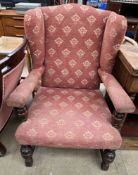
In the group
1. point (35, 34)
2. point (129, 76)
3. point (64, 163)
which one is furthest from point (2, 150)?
point (129, 76)

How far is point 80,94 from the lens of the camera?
126 cm

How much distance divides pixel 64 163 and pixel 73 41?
3.07ft

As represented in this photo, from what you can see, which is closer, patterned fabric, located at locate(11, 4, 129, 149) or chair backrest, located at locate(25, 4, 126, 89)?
patterned fabric, located at locate(11, 4, 129, 149)

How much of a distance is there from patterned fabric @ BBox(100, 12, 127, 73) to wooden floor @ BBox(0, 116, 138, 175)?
0.72 meters

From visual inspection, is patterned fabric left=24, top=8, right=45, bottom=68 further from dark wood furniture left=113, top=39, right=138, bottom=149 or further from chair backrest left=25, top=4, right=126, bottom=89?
dark wood furniture left=113, top=39, right=138, bottom=149

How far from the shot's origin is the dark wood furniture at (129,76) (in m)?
0.97

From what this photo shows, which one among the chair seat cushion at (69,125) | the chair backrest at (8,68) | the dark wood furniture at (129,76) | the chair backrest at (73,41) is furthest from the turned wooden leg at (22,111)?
the dark wood furniture at (129,76)

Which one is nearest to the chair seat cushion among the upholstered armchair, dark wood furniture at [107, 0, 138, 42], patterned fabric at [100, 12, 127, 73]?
the upholstered armchair

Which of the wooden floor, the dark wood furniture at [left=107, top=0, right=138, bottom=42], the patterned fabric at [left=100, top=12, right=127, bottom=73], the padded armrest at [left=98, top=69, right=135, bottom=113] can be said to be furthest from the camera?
the dark wood furniture at [left=107, top=0, right=138, bottom=42]

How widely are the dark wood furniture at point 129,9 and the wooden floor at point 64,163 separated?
172 cm

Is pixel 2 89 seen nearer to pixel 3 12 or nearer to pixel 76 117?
pixel 76 117

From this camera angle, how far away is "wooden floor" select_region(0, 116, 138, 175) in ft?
3.91

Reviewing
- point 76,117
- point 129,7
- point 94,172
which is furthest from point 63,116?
point 129,7

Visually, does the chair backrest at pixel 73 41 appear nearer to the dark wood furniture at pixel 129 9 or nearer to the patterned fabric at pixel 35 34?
the patterned fabric at pixel 35 34
